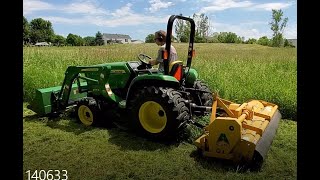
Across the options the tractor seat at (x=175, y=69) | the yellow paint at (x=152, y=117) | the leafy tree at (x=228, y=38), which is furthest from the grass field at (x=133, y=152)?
the leafy tree at (x=228, y=38)

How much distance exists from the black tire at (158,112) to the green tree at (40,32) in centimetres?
6315

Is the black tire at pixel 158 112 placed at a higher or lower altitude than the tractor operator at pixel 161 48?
lower

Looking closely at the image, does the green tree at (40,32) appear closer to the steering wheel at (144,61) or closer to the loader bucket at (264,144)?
the steering wheel at (144,61)

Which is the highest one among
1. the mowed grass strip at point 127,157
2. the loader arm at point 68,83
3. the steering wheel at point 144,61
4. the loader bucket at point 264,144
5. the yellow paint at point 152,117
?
the steering wheel at point 144,61

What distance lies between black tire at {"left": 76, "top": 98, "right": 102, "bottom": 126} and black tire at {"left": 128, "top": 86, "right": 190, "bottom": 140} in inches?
32.9

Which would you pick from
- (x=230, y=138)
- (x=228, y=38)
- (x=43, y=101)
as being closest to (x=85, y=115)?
(x=43, y=101)

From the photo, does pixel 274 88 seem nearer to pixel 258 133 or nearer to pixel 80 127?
pixel 258 133

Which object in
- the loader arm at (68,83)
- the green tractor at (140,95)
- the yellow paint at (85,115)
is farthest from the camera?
the loader arm at (68,83)

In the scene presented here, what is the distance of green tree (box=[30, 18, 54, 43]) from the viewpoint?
6575 centimetres

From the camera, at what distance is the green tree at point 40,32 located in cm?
6575

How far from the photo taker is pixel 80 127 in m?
6.03
